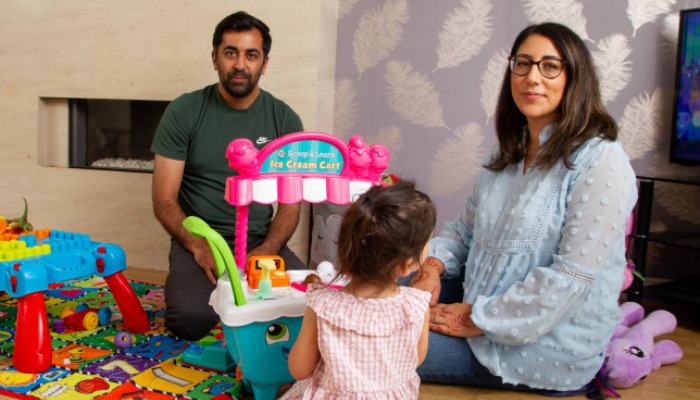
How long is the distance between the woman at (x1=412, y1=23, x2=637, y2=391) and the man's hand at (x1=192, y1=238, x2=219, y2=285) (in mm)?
658

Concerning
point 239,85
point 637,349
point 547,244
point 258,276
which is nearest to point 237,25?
point 239,85

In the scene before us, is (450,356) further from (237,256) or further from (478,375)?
(237,256)

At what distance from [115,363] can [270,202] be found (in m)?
0.63

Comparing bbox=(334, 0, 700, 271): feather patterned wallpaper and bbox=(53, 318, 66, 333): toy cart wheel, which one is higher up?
bbox=(334, 0, 700, 271): feather patterned wallpaper

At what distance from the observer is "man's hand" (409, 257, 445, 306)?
1538 millimetres

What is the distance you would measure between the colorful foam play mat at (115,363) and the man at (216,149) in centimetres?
19

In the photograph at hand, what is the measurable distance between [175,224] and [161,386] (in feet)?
1.98

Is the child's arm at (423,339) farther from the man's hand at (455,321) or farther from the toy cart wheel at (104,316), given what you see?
the toy cart wheel at (104,316)

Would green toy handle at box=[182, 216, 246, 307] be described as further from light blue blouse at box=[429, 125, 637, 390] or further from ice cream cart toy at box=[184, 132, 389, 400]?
light blue blouse at box=[429, 125, 637, 390]

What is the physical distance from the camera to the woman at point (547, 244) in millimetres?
1313

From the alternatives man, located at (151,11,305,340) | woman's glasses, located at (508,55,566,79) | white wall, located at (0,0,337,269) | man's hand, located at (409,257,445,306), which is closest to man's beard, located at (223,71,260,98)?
man, located at (151,11,305,340)

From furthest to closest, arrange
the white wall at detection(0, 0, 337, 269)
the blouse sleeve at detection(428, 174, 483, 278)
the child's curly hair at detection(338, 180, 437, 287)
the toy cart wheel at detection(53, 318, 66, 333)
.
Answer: the white wall at detection(0, 0, 337, 269) < the toy cart wheel at detection(53, 318, 66, 333) < the blouse sleeve at detection(428, 174, 483, 278) < the child's curly hair at detection(338, 180, 437, 287)

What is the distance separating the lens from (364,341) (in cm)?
110

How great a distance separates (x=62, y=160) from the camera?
9.98 feet
